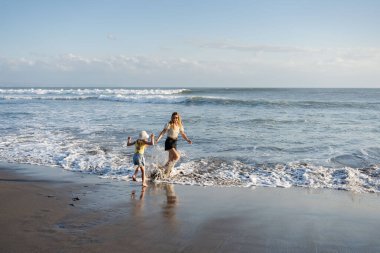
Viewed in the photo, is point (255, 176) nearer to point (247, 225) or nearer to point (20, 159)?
point (247, 225)

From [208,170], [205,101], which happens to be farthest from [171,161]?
[205,101]

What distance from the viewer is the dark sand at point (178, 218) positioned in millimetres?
4926

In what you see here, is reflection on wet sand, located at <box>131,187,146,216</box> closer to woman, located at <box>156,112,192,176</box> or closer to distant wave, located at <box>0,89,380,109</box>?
woman, located at <box>156,112,192,176</box>

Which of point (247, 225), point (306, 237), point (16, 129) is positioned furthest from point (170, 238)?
point (16, 129)

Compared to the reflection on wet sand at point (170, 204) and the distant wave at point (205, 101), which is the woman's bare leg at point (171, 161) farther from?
the distant wave at point (205, 101)

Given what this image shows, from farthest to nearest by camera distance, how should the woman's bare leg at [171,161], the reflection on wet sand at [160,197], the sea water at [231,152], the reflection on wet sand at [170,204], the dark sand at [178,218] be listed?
the woman's bare leg at [171,161] < the sea water at [231,152] < the reflection on wet sand at [160,197] < the reflection on wet sand at [170,204] < the dark sand at [178,218]

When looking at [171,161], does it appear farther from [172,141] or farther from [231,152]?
[231,152]

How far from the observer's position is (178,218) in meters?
6.02

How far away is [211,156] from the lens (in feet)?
38.1

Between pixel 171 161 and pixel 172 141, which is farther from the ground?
pixel 172 141

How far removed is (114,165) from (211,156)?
3.11 metres

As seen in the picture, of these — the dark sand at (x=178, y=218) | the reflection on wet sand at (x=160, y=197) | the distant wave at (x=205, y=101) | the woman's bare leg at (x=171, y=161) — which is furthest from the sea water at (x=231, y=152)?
the distant wave at (x=205, y=101)

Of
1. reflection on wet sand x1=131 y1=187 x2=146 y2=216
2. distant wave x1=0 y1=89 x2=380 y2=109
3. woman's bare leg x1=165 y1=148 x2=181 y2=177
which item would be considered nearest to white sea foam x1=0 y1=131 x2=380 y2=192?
woman's bare leg x1=165 y1=148 x2=181 y2=177

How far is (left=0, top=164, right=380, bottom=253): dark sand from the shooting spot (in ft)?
16.2
